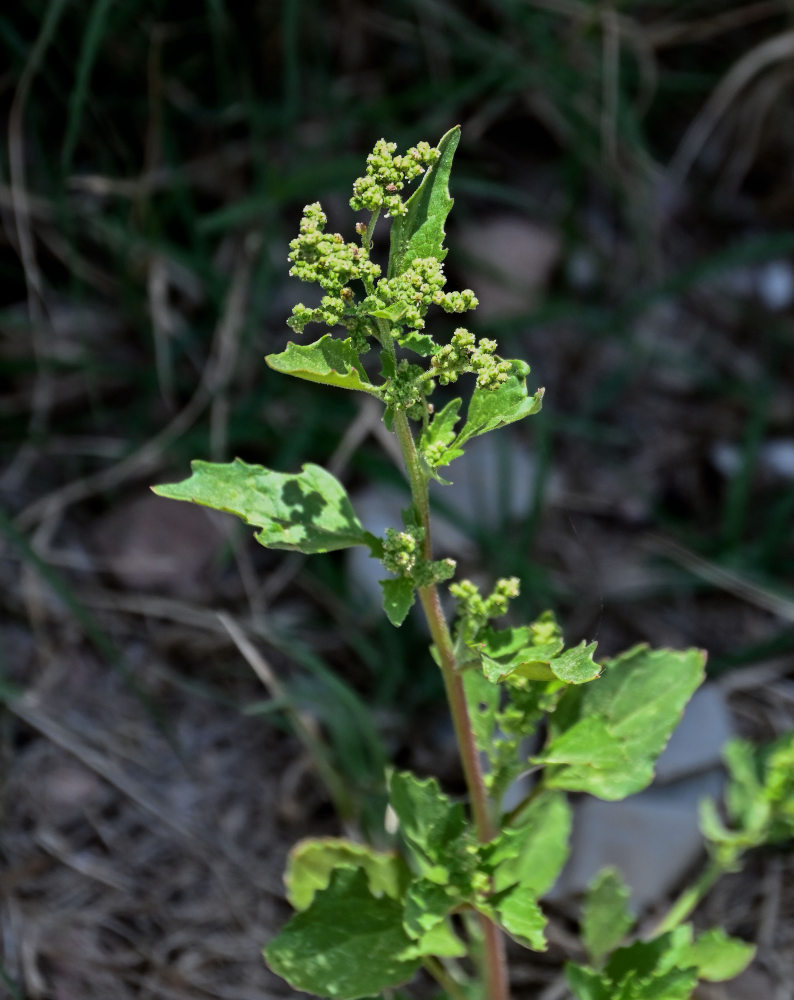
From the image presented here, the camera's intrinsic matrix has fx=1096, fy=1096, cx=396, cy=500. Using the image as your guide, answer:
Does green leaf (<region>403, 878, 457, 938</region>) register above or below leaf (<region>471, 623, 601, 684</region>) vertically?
below

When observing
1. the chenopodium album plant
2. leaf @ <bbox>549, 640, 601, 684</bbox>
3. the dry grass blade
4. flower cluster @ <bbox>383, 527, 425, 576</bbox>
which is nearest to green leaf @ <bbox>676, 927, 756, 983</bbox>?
the chenopodium album plant

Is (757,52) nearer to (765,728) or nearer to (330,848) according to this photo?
(765,728)

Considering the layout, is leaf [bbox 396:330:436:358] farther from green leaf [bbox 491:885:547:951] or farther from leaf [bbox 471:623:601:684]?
green leaf [bbox 491:885:547:951]

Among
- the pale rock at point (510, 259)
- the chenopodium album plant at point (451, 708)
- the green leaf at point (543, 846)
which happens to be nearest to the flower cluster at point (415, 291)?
the chenopodium album plant at point (451, 708)

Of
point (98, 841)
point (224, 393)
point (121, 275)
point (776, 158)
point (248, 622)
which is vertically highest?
point (776, 158)

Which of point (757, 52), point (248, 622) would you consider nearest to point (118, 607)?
point (248, 622)

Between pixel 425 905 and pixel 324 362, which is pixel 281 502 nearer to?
pixel 324 362
